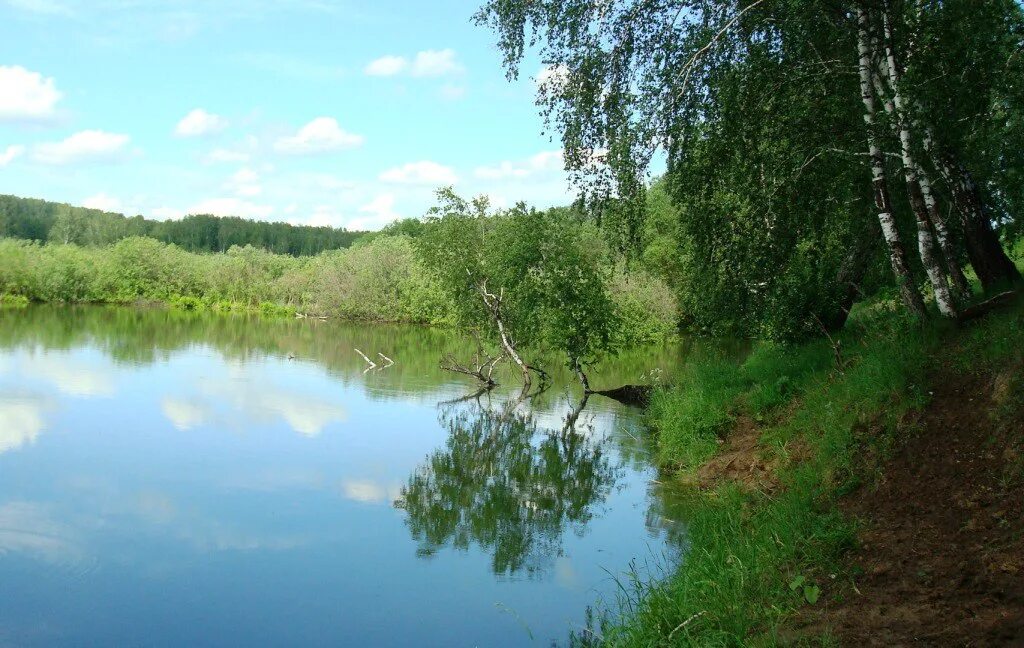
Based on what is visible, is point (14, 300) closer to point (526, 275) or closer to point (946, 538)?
point (526, 275)

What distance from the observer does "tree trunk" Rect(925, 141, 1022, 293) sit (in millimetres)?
11227

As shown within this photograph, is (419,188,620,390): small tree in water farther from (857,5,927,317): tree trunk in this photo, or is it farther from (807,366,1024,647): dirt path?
(807,366,1024,647): dirt path

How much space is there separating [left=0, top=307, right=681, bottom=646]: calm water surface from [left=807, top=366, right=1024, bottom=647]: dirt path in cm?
300

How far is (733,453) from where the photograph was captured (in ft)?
42.4

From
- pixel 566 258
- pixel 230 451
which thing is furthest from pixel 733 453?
pixel 566 258

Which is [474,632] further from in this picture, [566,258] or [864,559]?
[566,258]

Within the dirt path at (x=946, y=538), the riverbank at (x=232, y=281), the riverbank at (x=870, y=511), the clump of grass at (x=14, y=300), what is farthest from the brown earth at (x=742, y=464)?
the clump of grass at (x=14, y=300)

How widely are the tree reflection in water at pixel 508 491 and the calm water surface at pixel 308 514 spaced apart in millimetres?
60

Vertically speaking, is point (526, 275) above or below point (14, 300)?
above

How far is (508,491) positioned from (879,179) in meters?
7.37

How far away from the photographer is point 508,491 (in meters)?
13.9

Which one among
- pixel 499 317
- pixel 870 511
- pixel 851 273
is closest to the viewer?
pixel 870 511

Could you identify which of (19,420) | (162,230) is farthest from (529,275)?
(162,230)

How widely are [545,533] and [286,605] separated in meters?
3.93
